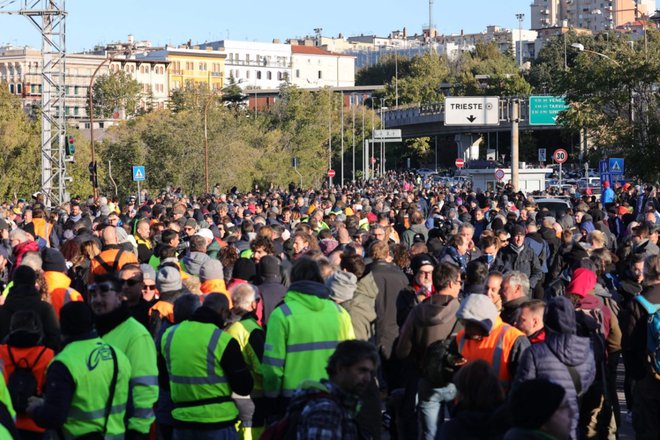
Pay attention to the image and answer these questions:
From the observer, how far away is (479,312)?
7.84 meters

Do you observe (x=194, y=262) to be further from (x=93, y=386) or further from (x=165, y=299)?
(x=93, y=386)

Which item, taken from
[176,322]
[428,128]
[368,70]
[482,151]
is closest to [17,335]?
[176,322]

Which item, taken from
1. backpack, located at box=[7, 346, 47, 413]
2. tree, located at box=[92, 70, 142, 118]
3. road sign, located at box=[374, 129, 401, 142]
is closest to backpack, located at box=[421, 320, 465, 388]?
backpack, located at box=[7, 346, 47, 413]

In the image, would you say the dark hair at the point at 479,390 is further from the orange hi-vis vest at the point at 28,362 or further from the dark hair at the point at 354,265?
the dark hair at the point at 354,265

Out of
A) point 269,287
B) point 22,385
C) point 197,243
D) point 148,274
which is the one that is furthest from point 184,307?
point 197,243

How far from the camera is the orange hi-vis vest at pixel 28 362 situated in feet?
23.7

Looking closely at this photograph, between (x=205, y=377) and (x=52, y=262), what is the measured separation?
375cm

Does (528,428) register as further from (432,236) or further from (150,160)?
(150,160)

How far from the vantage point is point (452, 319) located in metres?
8.77

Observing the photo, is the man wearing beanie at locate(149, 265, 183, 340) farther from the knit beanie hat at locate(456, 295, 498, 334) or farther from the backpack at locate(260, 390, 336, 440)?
the backpack at locate(260, 390, 336, 440)

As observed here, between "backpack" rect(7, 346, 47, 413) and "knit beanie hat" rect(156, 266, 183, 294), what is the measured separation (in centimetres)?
234

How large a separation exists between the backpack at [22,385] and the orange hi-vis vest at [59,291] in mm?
2905

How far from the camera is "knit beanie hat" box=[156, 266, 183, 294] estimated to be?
9.48 m

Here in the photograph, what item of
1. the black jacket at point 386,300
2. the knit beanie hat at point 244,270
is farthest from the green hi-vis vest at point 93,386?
the knit beanie hat at point 244,270
